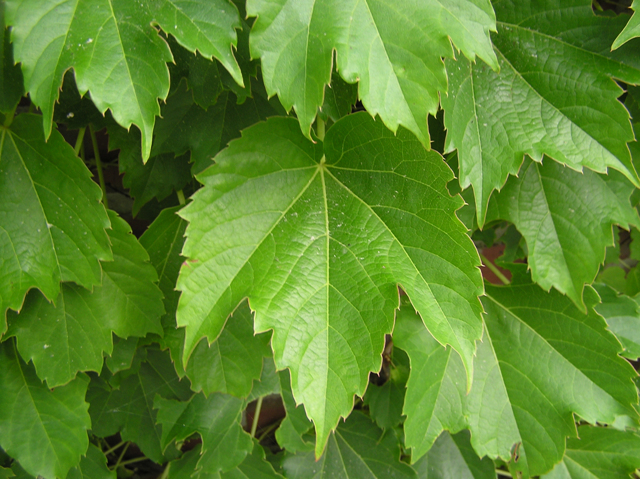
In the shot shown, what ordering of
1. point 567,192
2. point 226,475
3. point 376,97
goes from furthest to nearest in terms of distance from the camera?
point 226,475 → point 567,192 → point 376,97

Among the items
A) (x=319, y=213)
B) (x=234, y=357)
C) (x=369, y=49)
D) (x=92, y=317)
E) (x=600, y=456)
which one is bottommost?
(x=600, y=456)

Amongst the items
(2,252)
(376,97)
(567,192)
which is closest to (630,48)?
(567,192)

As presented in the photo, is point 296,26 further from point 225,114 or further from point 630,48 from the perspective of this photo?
point 630,48

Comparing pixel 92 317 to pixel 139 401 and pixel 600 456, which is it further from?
pixel 600 456

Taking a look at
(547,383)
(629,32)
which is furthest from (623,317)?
(629,32)

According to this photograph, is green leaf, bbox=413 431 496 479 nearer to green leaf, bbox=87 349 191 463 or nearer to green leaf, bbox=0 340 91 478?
green leaf, bbox=87 349 191 463

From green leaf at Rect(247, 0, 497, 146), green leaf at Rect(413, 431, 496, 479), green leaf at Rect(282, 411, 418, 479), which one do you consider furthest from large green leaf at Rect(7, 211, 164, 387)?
green leaf at Rect(413, 431, 496, 479)
